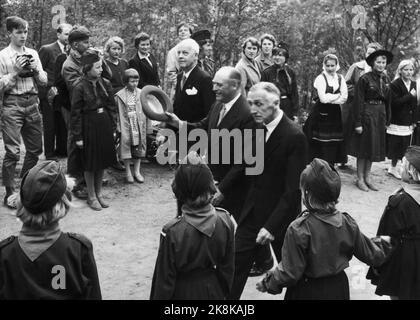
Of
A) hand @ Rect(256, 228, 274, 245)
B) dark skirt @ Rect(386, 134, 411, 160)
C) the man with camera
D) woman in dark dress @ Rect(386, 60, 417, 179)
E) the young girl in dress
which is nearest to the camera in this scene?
hand @ Rect(256, 228, 274, 245)

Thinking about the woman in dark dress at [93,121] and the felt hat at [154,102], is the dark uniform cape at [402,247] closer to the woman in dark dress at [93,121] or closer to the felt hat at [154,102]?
the felt hat at [154,102]

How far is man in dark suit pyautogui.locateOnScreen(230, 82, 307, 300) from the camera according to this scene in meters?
4.62

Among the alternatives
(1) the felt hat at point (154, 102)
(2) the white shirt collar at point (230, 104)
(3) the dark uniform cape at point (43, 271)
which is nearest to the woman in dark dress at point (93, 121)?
(1) the felt hat at point (154, 102)

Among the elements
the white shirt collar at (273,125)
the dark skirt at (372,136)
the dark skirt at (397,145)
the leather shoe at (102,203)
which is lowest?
the leather shoe at (102,203)

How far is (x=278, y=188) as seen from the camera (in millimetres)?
4812

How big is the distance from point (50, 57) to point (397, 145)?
549 cm

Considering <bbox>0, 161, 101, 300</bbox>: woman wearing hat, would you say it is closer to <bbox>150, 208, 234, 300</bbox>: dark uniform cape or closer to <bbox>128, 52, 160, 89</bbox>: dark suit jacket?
<bbox>150, 208, 234, 300</bbox>: dark uniform cape

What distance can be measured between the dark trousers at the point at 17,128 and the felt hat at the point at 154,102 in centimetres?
136

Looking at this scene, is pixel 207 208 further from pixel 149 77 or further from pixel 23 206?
pixel 149 77

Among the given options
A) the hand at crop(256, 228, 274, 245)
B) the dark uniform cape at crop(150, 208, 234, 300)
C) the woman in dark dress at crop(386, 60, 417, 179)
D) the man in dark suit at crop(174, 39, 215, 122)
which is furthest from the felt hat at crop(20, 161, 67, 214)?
the woman in dark dress at crop(386, 60, 417, 179)

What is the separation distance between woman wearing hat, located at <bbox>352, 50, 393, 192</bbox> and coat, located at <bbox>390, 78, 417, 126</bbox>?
0.44 metres

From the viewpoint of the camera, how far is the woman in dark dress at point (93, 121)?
6.91m

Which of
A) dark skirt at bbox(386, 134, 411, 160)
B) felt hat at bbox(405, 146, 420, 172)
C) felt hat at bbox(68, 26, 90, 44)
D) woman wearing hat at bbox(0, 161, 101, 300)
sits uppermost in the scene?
felt hat at bbox(68, 26, 90, 44)

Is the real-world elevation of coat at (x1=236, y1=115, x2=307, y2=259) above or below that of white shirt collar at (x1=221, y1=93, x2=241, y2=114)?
below
